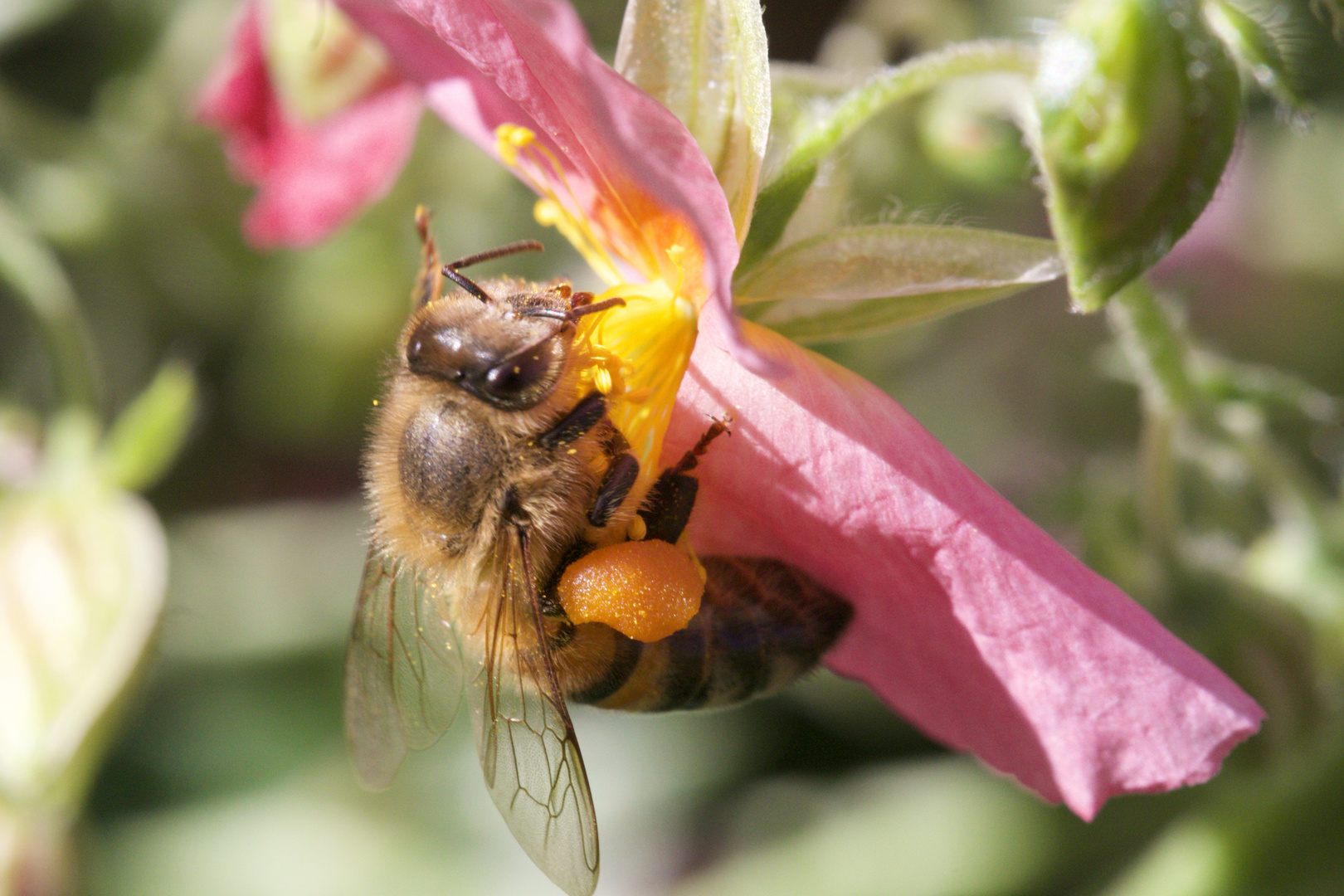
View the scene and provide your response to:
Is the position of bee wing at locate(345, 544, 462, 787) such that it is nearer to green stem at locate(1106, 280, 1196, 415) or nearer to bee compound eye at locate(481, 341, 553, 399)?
bee compound eye at locate(481, 341, 553, 399)

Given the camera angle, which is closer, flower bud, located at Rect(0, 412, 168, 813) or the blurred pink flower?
the blurred pink flower

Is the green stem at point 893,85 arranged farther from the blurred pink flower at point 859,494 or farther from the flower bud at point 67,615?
the flower bud at point 67,615

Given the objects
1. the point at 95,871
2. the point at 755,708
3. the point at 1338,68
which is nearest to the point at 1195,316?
the point at 1338,68

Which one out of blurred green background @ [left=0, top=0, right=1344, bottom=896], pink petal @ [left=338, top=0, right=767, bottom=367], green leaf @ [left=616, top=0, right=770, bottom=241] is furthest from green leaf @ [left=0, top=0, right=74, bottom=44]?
green leaf @ [left=616, top=0, right=770, bottom=241]

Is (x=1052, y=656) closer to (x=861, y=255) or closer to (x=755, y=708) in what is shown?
(x=861, y=255)

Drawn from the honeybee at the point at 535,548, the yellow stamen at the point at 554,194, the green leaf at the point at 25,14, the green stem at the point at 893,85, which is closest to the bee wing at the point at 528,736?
the honeybee at the point at 535,548

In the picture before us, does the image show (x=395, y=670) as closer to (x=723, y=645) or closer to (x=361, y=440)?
(x=723, y=645)
